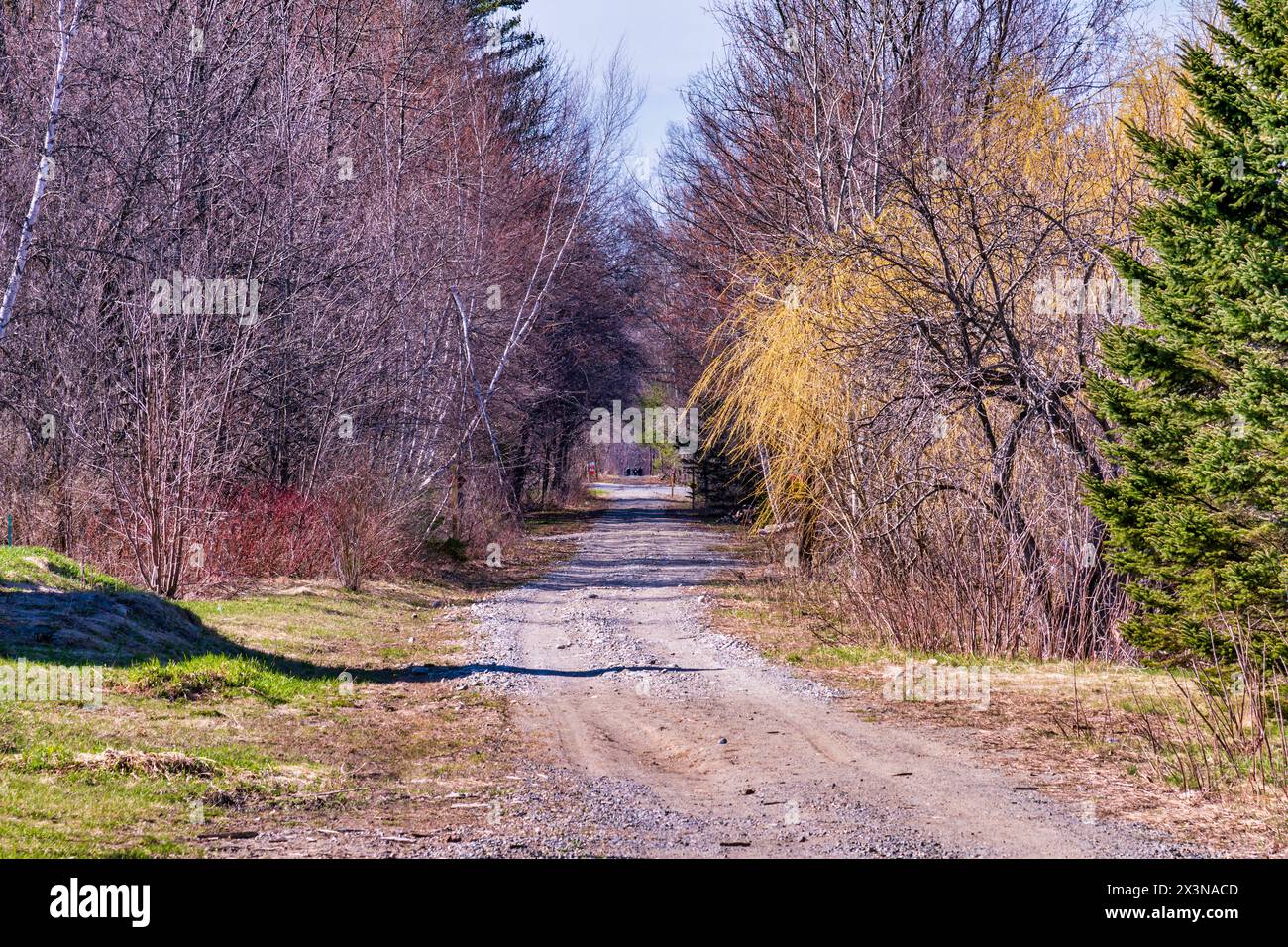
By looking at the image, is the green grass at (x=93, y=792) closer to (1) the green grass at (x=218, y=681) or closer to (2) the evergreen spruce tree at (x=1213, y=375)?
(1) the green grass at (x=218, y=681)

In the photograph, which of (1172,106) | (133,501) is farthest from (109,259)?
(1172,106)

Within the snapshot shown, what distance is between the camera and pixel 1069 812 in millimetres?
7488

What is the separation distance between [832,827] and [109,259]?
1677cm

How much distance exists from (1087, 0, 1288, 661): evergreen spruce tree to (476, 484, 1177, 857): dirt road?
325 cm

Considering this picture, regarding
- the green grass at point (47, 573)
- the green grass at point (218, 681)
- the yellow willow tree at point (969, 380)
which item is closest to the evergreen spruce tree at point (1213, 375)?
the yellow willow tree at point (969, 380)

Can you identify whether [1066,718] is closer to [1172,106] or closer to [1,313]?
[1172,106]

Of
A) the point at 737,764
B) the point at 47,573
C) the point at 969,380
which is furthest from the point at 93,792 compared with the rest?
the point at 969,380

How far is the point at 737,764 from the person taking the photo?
9.05m

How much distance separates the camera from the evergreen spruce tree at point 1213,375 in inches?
396

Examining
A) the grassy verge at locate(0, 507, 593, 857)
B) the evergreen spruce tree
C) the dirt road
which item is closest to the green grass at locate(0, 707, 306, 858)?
the grassy verge at locate(0, 507, 593, 857)

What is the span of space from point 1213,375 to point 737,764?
6.47m

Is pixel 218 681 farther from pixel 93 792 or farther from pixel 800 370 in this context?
pixel 800 370

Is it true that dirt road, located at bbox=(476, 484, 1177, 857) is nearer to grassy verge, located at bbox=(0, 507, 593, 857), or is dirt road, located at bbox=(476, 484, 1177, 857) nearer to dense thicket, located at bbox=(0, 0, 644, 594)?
grassy verge, located at bbox=(0, 507, 593, 857)

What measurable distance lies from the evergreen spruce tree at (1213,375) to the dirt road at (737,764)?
325cm
